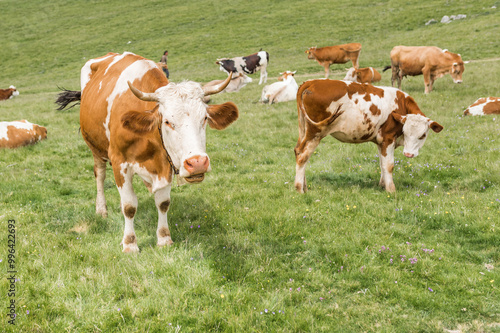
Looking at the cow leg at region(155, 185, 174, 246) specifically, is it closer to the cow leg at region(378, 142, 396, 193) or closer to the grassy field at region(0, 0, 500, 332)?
the grassy field at region(0, 0, 500, 332)

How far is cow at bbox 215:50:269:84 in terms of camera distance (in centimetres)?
2264

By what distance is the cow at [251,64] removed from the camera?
22.6m

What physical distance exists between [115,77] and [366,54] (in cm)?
2694

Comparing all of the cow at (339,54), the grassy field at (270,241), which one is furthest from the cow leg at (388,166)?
the cow at (339,54)

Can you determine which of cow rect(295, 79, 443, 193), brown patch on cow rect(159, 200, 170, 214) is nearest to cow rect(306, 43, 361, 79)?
cow rect(295, 79, 443, 193)

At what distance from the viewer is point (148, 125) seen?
14.7 feet

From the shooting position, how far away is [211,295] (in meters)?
3.98

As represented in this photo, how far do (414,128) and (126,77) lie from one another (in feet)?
16.9

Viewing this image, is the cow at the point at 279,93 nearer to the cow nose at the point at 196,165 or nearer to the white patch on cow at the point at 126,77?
the white patch on cow at the point at 126,77

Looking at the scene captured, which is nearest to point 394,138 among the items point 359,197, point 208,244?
point 359,197

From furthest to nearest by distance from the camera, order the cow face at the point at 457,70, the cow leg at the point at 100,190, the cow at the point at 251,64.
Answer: the cow at the point at 251,64, the cow face at the point at 457,70, the cow leg at the point at 100,190

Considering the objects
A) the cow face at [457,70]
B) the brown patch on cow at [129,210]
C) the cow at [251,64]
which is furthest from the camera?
the cow at [251,64]

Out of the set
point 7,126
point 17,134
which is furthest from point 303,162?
Answer: point 7,126

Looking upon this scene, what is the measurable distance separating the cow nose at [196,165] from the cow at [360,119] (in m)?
3.49
